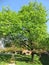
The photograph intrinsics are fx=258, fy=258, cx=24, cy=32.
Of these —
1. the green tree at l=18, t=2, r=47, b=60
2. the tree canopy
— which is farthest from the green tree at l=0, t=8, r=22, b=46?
the green tree at l=18, t=2, r=47, b=60

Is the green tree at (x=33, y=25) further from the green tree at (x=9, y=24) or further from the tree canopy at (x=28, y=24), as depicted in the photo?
the green tree at (x=9, y=24)

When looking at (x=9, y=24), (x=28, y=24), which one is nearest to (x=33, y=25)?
(x=28, y=24)

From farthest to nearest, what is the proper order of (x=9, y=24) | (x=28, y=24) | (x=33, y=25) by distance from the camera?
(x=9, y=24)
(x=28, y=24)
(x=33, y=25)

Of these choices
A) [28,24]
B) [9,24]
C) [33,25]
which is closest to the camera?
[33,25]

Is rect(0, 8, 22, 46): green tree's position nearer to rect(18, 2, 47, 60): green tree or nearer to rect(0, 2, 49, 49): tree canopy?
rect(0, 2, 49, 49): tree canopy

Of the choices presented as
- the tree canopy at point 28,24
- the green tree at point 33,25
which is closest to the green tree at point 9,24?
the tree canopy at point 28,24

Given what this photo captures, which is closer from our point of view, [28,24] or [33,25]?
[33,25]

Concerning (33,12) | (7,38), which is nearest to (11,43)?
(7,38)

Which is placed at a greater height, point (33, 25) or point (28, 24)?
point (28, 24)

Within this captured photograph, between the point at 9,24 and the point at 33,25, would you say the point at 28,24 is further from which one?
the point at 9,24

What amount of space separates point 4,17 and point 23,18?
3.41 metres

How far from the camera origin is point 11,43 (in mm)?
47719

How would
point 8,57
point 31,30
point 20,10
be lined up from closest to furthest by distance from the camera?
point 8,57 → point 31,30 → point 20,10

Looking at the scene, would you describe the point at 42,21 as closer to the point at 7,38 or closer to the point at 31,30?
the point at 31,30
